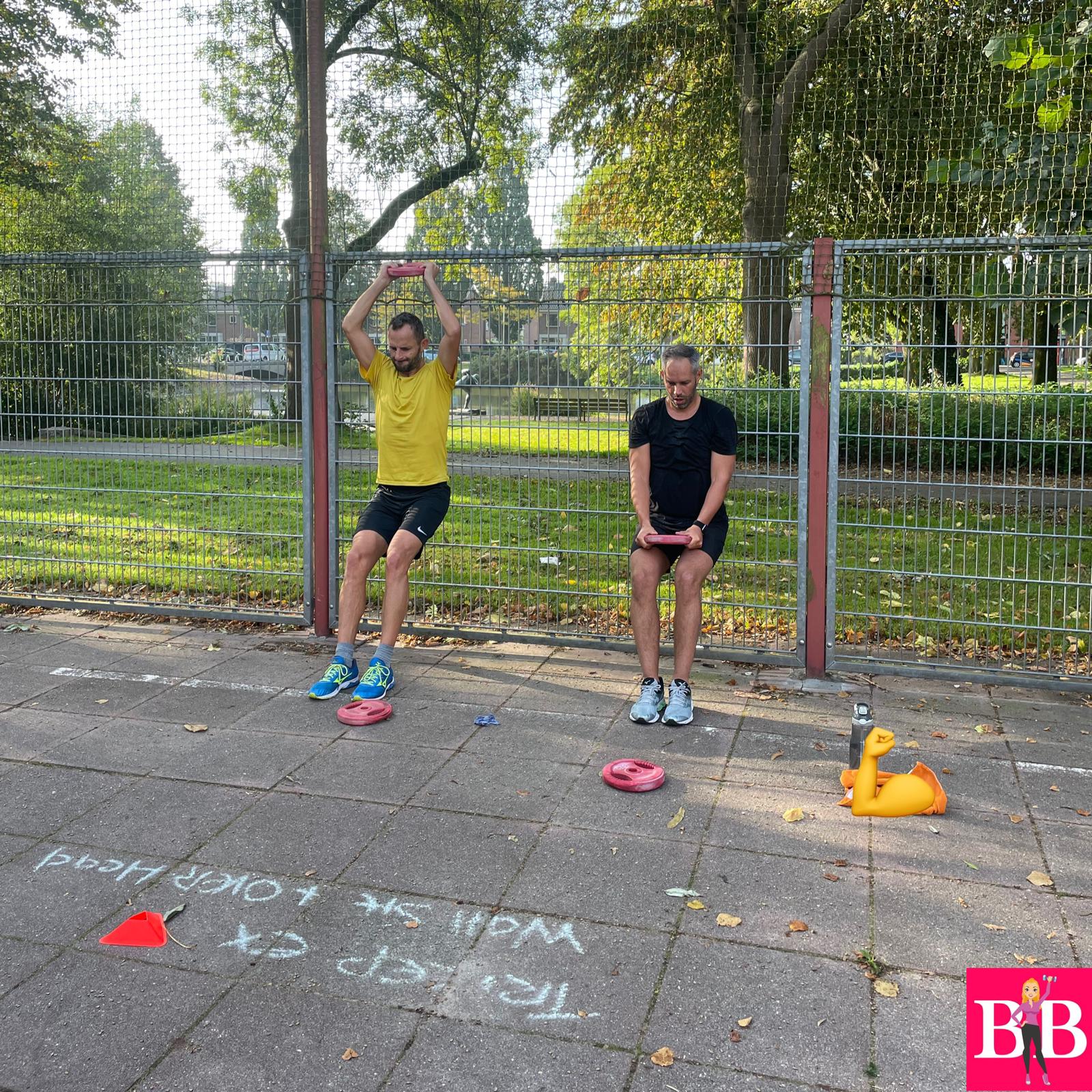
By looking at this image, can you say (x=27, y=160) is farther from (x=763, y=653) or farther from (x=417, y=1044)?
(x=417, y=1044)

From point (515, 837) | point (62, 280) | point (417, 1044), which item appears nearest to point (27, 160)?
point (62, 280)

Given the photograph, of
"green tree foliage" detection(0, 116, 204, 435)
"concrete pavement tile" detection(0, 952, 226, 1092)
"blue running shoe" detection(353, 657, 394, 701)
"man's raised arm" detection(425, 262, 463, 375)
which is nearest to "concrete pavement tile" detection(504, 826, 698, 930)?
"concrete pavement tile" detection(0, 952, 226, 1092)

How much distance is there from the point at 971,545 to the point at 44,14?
34.0 feet

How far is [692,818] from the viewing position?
3.94m

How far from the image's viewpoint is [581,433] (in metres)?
6.02

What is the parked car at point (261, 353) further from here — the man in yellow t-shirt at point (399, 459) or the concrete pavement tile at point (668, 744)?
the concrete pavement tile at point (668, 744)

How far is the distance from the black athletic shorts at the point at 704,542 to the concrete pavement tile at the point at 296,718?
5.64ft

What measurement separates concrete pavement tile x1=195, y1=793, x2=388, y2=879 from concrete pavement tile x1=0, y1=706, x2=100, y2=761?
4.24 feet

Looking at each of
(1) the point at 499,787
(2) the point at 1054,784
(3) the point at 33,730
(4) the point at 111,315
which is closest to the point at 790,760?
(2) the point at 1054,784

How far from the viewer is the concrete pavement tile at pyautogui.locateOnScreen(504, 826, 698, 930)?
325 centimetres

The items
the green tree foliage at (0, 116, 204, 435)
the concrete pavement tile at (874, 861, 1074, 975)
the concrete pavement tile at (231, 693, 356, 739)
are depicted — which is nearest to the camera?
the concrete pavement tile at (874, 861, 1074, 975)

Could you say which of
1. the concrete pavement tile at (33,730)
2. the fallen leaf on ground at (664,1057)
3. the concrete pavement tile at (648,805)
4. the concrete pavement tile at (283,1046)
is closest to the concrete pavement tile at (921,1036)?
the fallen leaf on ground at (664,1057)

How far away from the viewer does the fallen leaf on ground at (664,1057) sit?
2527mm

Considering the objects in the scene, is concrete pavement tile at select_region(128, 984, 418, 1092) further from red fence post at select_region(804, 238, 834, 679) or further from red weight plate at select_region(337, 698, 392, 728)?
red fence post at select_region(804, 238, 834, 679)
